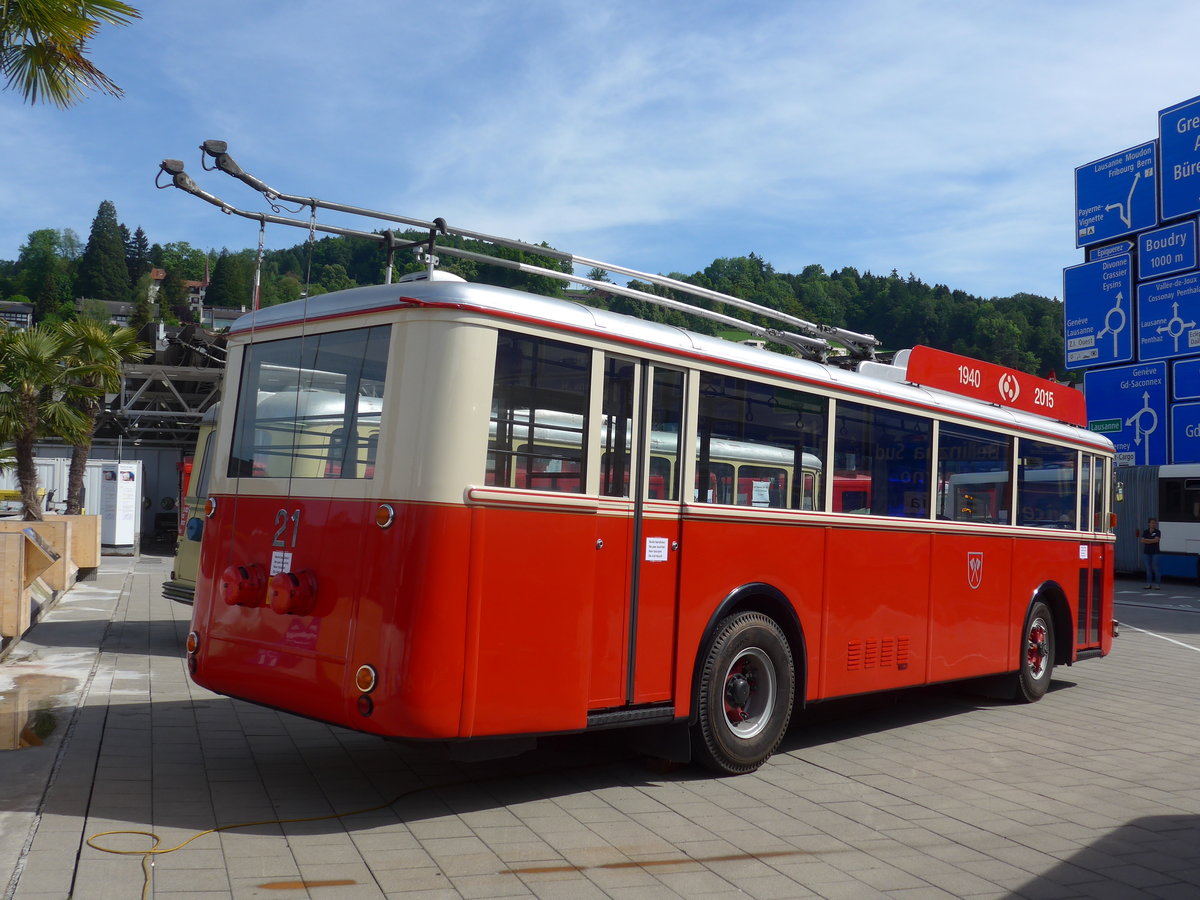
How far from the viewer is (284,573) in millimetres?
5805

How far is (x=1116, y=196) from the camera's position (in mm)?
34406

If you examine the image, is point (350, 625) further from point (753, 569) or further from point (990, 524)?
point (990, 524)

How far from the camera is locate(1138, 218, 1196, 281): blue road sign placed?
32.0 m

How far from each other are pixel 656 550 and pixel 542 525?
922 millimetres

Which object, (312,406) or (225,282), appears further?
(225,282)

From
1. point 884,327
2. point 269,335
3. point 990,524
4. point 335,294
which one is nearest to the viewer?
point 335,294

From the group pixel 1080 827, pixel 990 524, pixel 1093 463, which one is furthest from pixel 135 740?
pixel 1093 463

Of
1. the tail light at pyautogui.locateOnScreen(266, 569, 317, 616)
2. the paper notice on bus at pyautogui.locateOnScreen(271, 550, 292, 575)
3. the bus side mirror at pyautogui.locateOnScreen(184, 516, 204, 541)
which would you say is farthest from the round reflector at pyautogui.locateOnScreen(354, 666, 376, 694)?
the bus side mirror at pyautogui.locateOnScreen(184, 516, 204, 541)

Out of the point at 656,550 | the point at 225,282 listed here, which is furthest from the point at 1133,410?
the point at 225,282

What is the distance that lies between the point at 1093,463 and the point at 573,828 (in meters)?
8.33

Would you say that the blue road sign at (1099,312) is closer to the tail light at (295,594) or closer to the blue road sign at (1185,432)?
the blue road sign at (1185,432)

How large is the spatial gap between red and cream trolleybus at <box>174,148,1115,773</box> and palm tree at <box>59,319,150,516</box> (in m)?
15.0

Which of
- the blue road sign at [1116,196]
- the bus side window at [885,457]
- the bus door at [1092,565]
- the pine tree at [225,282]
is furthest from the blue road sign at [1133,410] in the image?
the pine tree at [225,282]

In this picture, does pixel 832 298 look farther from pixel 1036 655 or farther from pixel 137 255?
pixel 137 255
